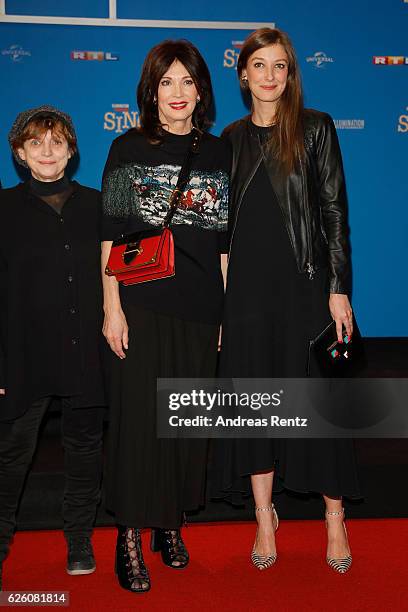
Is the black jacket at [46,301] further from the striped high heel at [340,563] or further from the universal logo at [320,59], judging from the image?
the universal logo at [320,59]

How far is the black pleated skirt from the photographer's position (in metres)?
2.44

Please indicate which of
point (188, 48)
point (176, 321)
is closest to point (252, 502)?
point (176, 321)

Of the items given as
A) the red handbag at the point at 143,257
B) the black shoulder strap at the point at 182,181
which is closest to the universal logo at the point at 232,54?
the black shoulder strap at the point at 182,181

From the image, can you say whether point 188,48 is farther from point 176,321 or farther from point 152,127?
point 176,321

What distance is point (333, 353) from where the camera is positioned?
2584 millimetres

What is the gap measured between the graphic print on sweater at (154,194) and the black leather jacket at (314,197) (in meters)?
0.20

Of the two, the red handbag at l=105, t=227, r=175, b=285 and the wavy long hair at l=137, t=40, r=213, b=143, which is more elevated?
the wavy long hair at l=137, t=40, r=213, b=143

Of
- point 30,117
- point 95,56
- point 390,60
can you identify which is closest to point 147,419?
point 30,117

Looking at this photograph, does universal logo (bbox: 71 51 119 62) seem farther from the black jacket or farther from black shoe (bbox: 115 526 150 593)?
black shoe (bbox: 115 526 150 593)

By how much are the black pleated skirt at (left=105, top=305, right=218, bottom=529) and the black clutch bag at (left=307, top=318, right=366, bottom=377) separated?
0.37m

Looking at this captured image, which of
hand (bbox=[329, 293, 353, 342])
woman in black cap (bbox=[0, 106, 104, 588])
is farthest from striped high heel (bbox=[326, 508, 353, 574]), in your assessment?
woman in black cap (bbox=[0, 106, 104, 588])

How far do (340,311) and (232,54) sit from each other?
225 centimetres

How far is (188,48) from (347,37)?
2220 millimetres

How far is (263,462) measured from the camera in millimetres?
2678
